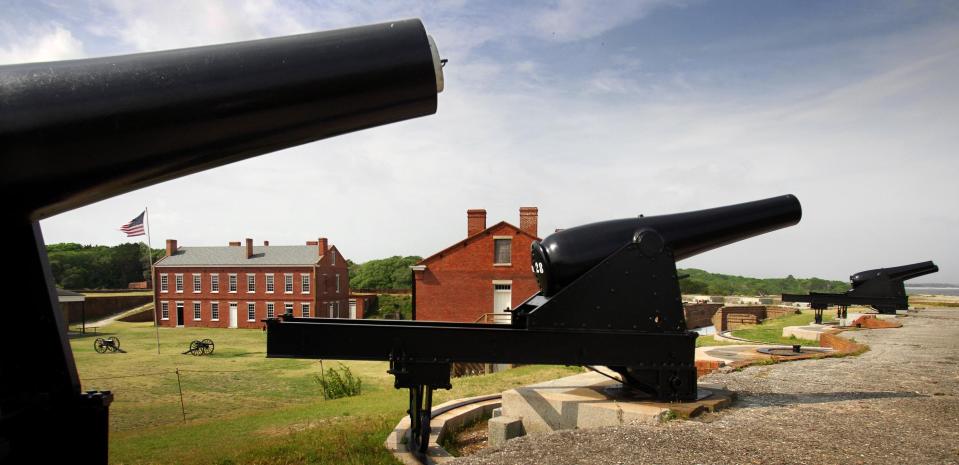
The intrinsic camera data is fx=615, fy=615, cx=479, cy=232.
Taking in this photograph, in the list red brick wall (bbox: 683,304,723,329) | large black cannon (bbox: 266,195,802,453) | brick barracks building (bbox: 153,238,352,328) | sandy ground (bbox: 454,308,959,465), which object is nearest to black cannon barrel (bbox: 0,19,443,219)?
large black cannon (bbox: 266,195,802,453)

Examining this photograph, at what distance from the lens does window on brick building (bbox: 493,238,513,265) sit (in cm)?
2594

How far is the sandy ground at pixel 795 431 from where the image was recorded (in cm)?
387

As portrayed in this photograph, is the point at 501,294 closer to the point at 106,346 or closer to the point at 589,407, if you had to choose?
the point at 106,346

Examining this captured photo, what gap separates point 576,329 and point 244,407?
1086 centimetres

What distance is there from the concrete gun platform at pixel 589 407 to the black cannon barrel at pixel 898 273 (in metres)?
14.5

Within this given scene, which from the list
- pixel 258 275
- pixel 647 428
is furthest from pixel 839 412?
pixel 258 275

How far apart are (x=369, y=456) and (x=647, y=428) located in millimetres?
2015

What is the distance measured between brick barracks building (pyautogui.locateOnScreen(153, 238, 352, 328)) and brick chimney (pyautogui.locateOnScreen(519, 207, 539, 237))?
2018 centimetres

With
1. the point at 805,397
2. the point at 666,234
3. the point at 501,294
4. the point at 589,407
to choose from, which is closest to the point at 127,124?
the point at 589,407

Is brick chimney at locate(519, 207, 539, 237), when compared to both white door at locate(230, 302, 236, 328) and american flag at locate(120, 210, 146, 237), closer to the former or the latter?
american flag at locate(120, 210, 146, 237)

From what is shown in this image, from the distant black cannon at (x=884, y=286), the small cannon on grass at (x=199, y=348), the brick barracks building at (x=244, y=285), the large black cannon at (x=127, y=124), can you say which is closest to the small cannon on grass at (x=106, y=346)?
the small cannon on grass at (x=199, y=348)

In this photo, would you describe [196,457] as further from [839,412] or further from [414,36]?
[839,412]

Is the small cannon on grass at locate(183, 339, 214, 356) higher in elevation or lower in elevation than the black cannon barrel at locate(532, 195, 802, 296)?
lower

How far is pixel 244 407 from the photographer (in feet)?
43.4
